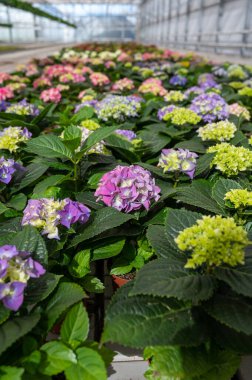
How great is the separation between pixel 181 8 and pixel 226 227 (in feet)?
60.3

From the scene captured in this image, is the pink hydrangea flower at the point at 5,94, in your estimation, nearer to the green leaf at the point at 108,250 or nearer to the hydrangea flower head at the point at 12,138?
the hydrangea flower head at the point at 12,138

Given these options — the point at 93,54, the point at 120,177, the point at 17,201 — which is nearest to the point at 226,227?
the point at 120,177

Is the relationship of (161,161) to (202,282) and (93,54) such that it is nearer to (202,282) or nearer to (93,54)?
(202,282)

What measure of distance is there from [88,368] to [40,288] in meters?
0.23

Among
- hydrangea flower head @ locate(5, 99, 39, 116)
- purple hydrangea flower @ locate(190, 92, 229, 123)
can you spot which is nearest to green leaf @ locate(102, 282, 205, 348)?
purple hydrangea flower @ locate(190, 92, 229, 123)

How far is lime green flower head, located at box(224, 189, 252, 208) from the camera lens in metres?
1.16

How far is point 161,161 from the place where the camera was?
1.45 metres

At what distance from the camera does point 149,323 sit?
0.82m

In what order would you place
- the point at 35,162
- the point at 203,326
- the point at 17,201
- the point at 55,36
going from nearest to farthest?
the point at 203,326 → the point at 17,201 → the point at 35,162 → the point at 55,36

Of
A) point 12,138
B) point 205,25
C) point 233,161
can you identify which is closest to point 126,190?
point 233,161

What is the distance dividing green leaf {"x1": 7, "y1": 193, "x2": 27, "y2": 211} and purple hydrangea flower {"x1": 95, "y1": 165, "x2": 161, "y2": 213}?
0.96 feet

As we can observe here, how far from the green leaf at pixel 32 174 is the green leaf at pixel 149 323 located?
2.39ft

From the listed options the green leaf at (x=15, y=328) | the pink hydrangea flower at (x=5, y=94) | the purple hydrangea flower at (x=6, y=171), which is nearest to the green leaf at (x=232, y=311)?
the green leaf at (x=15, y=328)

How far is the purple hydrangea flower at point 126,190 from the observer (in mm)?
1231
